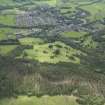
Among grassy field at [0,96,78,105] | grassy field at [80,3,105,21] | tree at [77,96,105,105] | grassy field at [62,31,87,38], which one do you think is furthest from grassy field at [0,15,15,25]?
tree at [77,96,105,105]

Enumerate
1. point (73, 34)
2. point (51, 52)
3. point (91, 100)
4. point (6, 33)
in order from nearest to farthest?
1. point (91, 100)
2. point (51, 52)
3. point (6, 33)
4. point (73, 34)

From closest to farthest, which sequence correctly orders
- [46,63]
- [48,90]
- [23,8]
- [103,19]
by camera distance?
[48,90], [46,63], [103,19], [23,8]

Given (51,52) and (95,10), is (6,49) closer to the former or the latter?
(51,52)

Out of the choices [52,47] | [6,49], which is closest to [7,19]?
[6,49]

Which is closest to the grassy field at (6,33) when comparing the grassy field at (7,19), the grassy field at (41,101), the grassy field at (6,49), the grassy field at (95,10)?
the grassy field at (7,19)

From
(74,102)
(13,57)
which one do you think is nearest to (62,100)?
(74,102)

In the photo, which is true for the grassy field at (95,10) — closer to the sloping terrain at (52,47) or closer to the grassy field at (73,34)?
the sloping terrain at (52,47)

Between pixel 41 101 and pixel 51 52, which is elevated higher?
pixel 41 101

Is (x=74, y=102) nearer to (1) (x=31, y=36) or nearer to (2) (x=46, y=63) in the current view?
(2) (x=46, y=63)

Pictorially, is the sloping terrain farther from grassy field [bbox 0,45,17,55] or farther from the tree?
the tree
